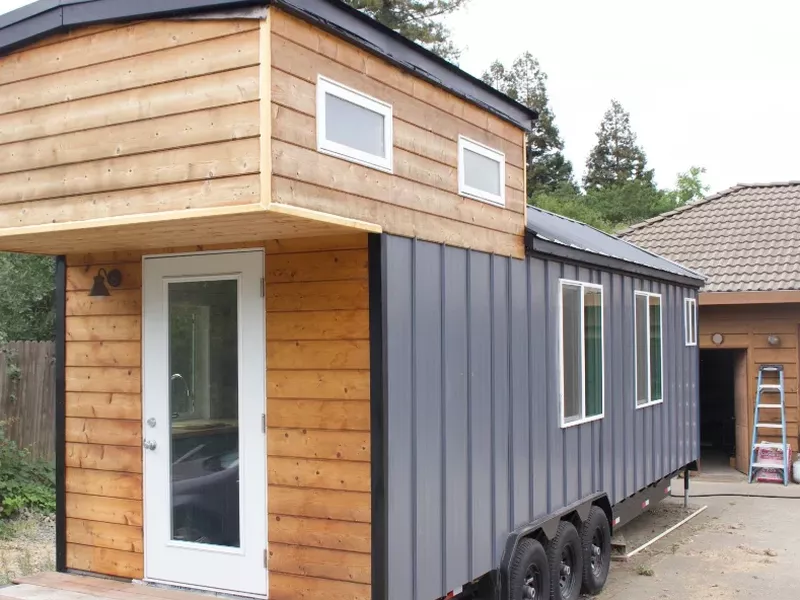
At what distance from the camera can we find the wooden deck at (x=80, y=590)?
4.76m

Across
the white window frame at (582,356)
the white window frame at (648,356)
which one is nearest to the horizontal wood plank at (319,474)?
the white window frame at (582,356)

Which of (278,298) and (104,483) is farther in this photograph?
(104,483)

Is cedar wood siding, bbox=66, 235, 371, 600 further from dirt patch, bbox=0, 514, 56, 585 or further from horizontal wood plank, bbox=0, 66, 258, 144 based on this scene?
dirt patch, bbox=0, 514, 56, 585

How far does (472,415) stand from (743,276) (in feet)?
29.1

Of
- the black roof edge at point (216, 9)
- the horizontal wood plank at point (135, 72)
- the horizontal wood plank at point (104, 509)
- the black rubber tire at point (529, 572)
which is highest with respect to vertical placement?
the black roof edge at point (216, 9)

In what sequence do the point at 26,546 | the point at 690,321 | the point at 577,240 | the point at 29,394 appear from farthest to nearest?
the point at 690,321
the point at 29,394
the point at 26,546
the point at 577,240

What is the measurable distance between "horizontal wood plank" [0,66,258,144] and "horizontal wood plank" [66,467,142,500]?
1.99 m

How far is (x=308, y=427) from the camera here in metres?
4.65

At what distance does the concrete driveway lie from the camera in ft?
22.7

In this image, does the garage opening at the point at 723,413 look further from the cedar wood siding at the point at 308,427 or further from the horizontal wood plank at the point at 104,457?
the horizontal wood plank at the point at 104,457

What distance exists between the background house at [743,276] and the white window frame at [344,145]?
890cm

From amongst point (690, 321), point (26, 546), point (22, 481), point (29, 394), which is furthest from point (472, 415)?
point (29, 394)

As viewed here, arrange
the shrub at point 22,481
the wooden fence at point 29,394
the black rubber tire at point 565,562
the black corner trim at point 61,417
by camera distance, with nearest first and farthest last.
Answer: the black corner trim at point 61,417, the black rubber tire at point 565,562, the shrub at point 22,481, the wooden fence at point 29,394

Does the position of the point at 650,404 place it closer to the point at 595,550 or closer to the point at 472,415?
the point at 595,550
